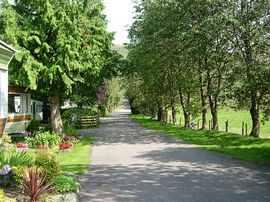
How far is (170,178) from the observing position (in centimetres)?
1147

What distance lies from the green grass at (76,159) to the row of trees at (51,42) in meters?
4.38

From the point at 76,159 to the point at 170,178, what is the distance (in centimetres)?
531

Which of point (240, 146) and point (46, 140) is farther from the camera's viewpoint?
point (46, 140)

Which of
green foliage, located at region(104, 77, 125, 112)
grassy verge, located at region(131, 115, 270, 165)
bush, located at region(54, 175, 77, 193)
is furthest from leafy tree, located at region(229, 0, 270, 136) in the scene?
green foliage, located at region(104, 77, 125, 112)

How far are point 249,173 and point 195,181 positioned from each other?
7.63 feet

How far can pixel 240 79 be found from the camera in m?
20.7

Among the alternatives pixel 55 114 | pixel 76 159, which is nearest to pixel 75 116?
pixel 55 114

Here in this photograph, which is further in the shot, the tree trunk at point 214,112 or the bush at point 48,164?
the tree trunk at point 214,112

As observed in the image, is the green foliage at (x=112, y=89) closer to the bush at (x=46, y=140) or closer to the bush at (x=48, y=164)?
the bush at (x=46, y=140)

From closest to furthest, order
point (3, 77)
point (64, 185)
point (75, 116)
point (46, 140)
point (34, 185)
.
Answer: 1. point (34, 185)
2. point (64, 185)
3. point (3, 77)
4. point (46, 140)
5. point (75, 116)

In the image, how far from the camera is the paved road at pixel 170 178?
30.6 ft

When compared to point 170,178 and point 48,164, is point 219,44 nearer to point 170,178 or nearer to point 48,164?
point 170,178

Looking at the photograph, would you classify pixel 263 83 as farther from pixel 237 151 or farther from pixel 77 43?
pixel 77 43

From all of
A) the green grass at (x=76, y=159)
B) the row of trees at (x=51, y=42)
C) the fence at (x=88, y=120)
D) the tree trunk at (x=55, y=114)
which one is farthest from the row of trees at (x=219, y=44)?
the green grass at (x=76, y=159)
